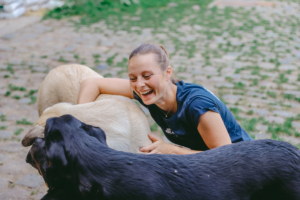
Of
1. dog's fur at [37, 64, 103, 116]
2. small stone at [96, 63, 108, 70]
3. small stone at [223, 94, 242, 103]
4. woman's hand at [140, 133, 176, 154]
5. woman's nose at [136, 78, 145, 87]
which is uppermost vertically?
woman's nose at [136, 78, 145, 87]

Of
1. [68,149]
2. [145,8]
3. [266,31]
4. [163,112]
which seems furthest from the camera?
[145,8]

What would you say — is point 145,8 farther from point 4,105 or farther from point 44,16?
point 4,105

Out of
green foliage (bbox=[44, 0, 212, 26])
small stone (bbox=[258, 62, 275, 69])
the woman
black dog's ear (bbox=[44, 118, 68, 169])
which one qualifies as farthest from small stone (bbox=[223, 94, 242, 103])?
green foliage (bbox=[44, 0, 212, 26])

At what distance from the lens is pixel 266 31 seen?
955 cm

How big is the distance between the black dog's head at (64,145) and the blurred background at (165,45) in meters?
1.63

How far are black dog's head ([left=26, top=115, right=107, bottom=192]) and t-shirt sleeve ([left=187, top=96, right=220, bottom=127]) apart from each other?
929mm

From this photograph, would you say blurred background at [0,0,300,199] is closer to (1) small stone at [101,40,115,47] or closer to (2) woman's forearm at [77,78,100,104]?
(1) small stone at [101,40,115,47]

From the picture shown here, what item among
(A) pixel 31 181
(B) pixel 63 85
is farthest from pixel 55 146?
(A) pixel 31 181

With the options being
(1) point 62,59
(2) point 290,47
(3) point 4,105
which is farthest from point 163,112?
(2) point 290,47

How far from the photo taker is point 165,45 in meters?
8.05

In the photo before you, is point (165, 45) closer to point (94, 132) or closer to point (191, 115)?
point (191, 115)

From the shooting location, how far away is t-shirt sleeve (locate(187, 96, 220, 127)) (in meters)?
2.49

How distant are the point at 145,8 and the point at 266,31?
491 cm

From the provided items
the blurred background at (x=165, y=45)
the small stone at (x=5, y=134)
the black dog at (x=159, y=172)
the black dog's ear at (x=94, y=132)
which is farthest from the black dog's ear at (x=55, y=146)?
the small stone at (x=5, y=134)
